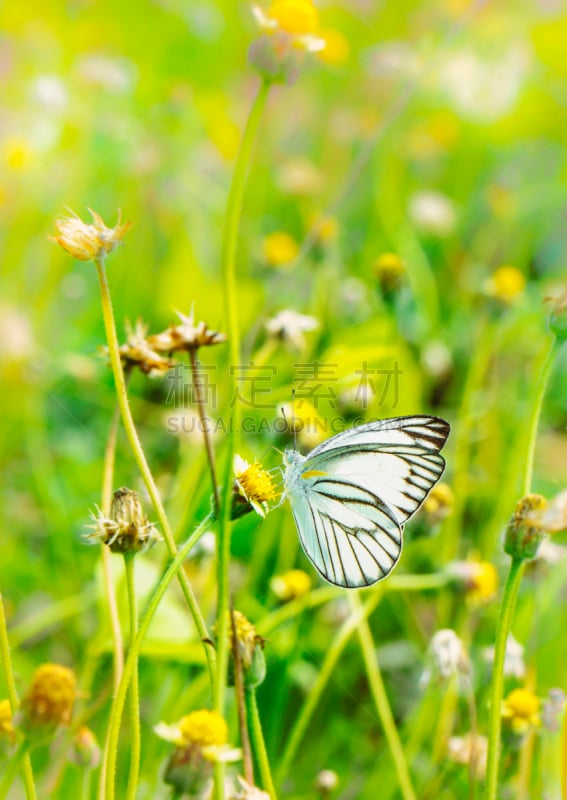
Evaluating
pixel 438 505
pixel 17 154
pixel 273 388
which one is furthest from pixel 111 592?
pixel 17 154

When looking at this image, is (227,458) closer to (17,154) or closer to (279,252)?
(279,252)

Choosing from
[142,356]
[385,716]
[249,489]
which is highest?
[142,356]

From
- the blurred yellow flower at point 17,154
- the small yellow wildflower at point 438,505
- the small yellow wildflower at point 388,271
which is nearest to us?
the small yellow wildflower at point 438,505

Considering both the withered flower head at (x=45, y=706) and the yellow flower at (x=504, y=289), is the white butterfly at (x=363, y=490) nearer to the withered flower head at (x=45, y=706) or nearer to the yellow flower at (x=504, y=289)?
the withered flower head at (x=45, y=706)

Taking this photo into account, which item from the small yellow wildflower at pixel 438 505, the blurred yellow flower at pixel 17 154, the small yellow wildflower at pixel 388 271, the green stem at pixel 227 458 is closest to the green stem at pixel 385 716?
the small yellow wildflower at pixel 438 505

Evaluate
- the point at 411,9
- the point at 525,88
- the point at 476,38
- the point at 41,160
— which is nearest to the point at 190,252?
the point at 41,160

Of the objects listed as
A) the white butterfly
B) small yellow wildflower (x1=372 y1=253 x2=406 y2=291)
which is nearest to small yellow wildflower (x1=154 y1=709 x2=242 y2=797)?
the white butterfly

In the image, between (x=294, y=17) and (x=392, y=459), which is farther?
(x=392, y=459)
